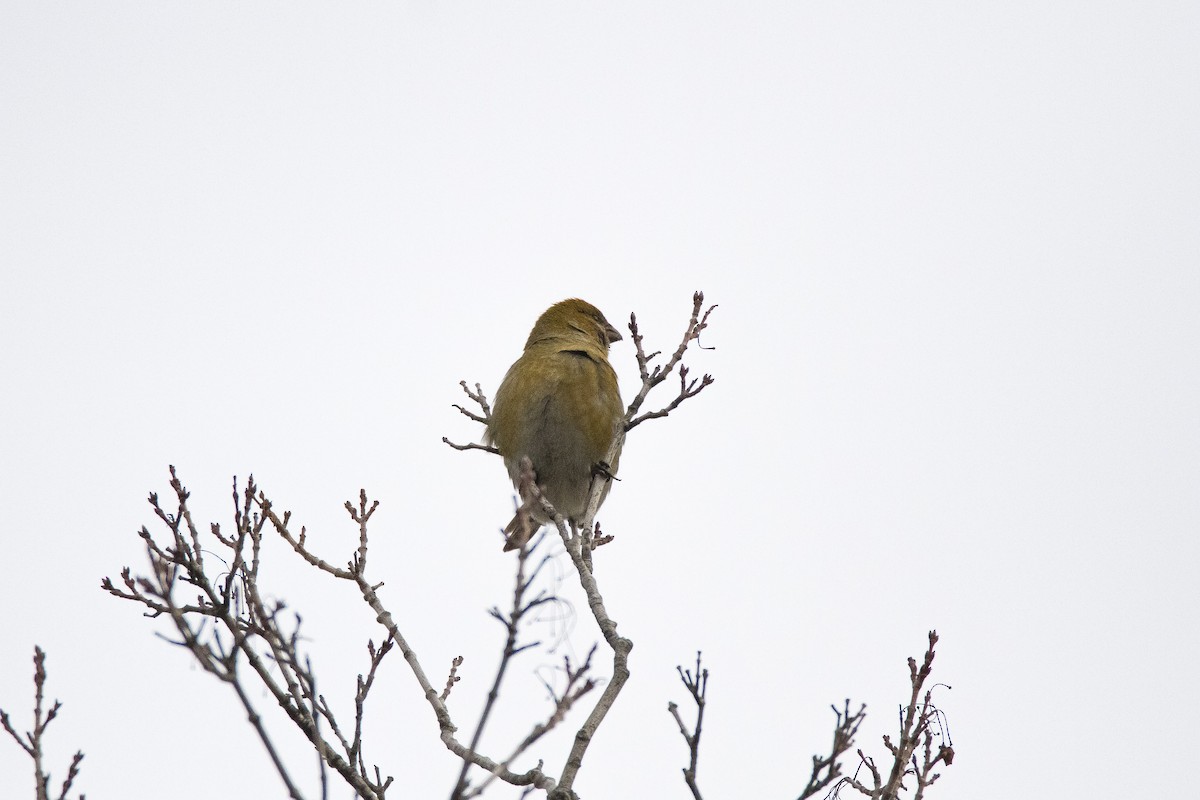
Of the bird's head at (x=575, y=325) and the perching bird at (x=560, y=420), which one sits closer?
the perching bird at (x=560, y=420)

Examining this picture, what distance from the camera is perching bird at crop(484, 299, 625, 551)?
6.51m

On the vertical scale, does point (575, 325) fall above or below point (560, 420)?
above

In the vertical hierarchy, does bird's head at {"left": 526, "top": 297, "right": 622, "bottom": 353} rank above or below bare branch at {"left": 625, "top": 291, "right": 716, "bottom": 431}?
above

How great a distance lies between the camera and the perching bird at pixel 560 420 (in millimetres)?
6512

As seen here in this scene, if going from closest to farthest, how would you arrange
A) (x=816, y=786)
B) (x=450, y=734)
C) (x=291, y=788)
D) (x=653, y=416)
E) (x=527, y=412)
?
(x=291, y=788), (x=816, y=786), (x=450, y=734), (x=653, y=416), (x=527, y=412)

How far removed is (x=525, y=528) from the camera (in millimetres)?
2482

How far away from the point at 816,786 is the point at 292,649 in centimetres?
139

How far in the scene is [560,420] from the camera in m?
6.50

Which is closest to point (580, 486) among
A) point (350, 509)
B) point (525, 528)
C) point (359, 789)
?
point (350, 509)

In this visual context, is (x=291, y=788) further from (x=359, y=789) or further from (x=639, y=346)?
(x=639, y=346)

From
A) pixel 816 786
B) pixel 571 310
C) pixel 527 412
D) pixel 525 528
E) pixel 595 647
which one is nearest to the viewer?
pixel 525 528

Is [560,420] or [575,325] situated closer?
[560,420]

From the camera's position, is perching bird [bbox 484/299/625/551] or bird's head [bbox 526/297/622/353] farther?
bird's head [bbox 526/297/622/353]

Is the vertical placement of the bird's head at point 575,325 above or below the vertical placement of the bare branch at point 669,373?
above
